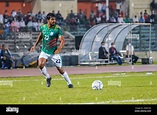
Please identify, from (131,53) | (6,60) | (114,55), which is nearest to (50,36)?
(6,60)

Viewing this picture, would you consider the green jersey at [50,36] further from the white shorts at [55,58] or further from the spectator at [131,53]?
the spectator at [131,53]

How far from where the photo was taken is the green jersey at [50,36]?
21.0 m

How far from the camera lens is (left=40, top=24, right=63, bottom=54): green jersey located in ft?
68.7

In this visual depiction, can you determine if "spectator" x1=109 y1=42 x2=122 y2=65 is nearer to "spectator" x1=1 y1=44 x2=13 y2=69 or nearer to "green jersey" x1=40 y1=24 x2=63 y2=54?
"spectator" x1=1 y1=44 x2=13 y2=69

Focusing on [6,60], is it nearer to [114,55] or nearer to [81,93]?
[114,55]

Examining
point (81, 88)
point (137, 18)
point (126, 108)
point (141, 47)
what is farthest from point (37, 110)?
point (137, 18)

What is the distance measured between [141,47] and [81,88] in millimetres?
25167

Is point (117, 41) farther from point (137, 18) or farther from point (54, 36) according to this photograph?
point (54, 36)

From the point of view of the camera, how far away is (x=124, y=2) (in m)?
56.8

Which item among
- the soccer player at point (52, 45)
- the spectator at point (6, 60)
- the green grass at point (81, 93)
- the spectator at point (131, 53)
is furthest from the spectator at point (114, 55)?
the soccer player at point (52, 45)

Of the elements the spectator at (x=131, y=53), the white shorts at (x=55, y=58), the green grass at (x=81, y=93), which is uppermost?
the white shorts at (x=55, y=58)

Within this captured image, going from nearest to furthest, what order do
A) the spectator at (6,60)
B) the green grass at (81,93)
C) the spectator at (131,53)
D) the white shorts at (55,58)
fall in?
1. the green grass at (81,93)
2. the white shorts at (55,58)
3. the spectator at (6,60)
4. the spectator at (131,53)

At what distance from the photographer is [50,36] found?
69.1ft

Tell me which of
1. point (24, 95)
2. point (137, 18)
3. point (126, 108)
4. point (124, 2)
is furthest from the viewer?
point (124, 2)
